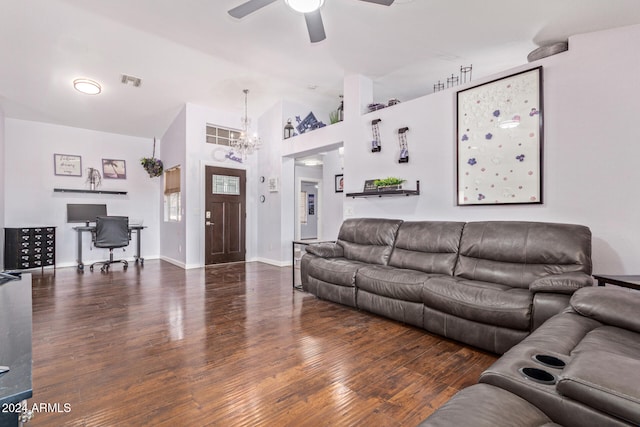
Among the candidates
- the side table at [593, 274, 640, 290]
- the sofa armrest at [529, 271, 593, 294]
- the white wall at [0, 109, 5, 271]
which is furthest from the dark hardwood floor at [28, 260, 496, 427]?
the white wall at [0, 109, 5, 271]

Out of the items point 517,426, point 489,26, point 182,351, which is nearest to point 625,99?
point 489,26

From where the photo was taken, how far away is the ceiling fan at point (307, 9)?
2379mm

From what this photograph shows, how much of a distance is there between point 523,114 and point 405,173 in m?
1.43

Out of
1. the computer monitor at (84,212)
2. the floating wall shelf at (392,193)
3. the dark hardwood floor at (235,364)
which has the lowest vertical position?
the dark hardwood floor at (235,364)

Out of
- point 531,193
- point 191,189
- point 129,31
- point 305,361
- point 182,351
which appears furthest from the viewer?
point 191,189

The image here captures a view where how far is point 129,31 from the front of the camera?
3.96m

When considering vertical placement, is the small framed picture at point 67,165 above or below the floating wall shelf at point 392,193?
above

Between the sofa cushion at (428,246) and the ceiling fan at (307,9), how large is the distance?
218cm

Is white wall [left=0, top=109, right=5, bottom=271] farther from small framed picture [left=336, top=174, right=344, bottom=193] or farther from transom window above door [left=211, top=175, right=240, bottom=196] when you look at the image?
small framed picture [left=336, top=174, right=344, bottom=193]

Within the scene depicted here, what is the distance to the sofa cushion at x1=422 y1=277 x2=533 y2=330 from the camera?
2223mm

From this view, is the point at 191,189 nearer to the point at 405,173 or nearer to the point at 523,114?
the point at 405,173

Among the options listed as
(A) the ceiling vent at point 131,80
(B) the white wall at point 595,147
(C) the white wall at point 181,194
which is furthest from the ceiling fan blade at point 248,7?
(C) the white wall at point 181,194

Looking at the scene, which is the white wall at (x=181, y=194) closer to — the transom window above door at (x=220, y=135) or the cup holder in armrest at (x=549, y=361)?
the transom window above door at (x=220, y=135)

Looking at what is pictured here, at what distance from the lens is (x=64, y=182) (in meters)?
6.24
